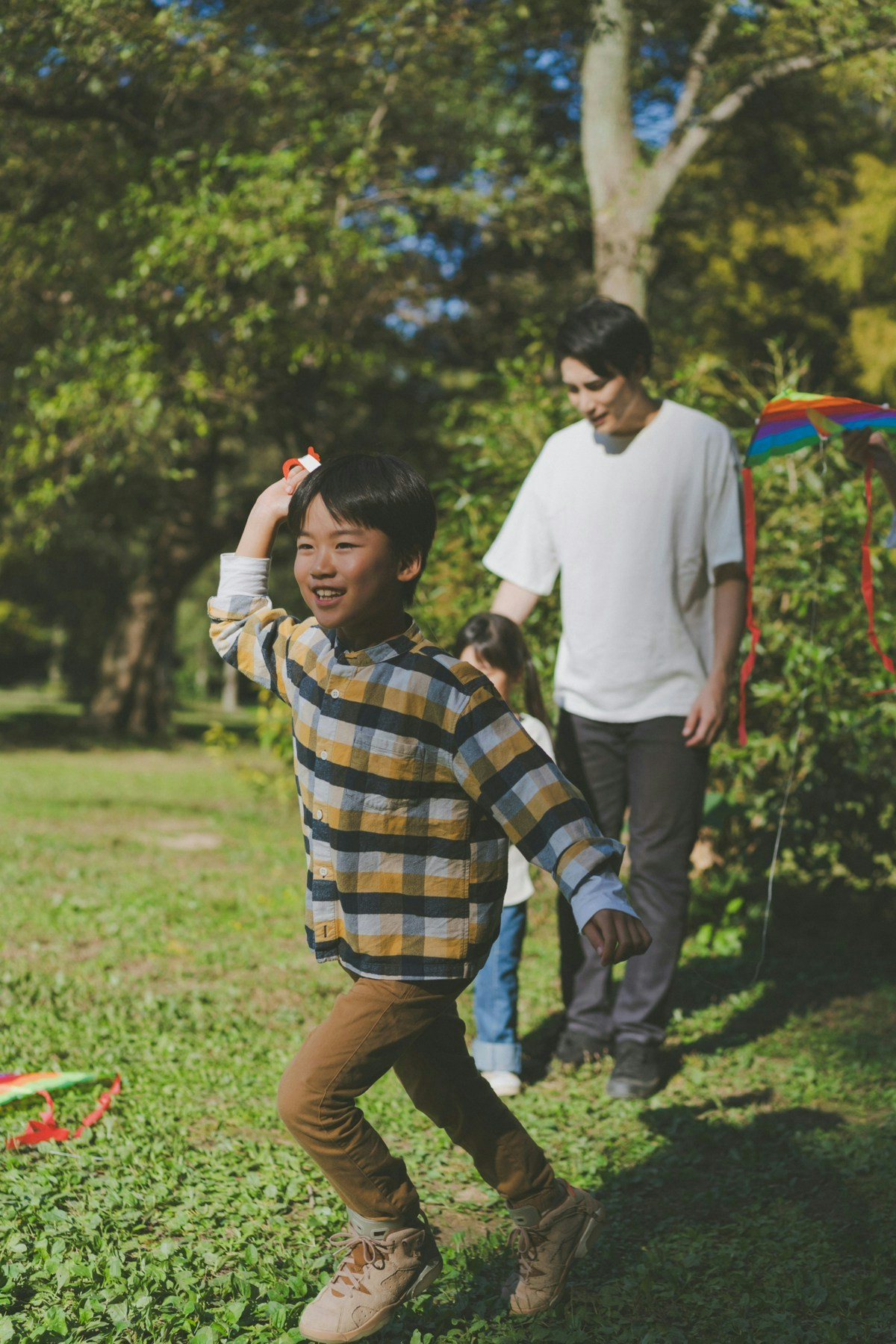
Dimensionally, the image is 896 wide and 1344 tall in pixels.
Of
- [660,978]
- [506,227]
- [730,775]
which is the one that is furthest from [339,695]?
[506,227]

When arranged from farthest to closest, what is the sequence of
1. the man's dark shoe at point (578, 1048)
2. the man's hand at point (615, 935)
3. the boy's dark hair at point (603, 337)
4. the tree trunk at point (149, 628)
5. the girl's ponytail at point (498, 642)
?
the tree trunk at point (149, 628), the man's dark shoe at point (578, 1048), the girl's ponytail at point (498, 642), the boy's dark hair at point (603, 337), the man's hand at point (615, 935)

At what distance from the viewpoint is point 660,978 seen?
3.87m

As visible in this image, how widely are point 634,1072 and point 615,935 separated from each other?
6.67 ft

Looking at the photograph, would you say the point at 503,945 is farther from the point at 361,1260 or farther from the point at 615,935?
the point at 615,935

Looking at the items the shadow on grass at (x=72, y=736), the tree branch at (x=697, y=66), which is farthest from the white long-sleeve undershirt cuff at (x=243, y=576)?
the shadow on grass at (x=72, y=736)

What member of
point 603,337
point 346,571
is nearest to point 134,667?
point 603,337

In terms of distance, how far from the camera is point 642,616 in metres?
3.79

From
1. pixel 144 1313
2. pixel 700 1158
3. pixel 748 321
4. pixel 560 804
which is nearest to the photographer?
pixel 560 804

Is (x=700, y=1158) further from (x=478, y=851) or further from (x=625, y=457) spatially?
(x=625, y=457)

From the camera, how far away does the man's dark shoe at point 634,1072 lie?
381cm

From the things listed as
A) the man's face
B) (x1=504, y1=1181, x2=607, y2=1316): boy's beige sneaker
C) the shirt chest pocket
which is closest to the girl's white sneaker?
(x1=504, y1=1181, x2=607, y2=1316): boy's beige sneaker

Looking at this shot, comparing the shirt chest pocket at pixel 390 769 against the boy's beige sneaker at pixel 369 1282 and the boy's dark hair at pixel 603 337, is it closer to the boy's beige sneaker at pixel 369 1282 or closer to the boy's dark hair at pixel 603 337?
the boy's beige sneaker at pixel 369 1282

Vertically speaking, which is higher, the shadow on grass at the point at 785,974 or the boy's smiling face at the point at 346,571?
the boy's smiling face at the point at 346,571

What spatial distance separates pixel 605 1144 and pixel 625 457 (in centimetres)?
201
